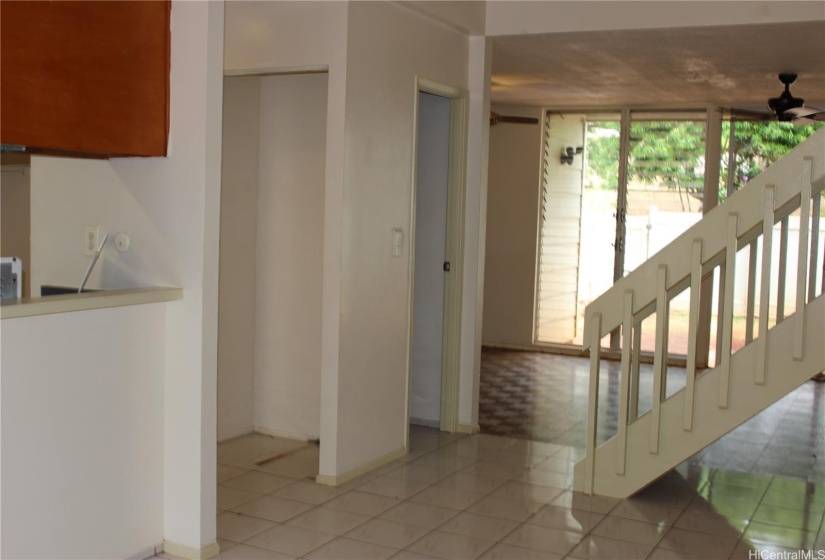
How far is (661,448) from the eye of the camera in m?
4.09

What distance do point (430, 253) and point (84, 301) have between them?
2.79 m

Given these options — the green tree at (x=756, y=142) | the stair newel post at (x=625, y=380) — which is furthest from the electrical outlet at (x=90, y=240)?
the green tree at (x=756, y=142)

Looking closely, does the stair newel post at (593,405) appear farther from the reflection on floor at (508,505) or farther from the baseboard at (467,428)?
the baseboard at (467,428)

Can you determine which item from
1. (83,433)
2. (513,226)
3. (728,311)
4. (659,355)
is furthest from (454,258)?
(513,226)

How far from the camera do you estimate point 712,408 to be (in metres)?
3.99

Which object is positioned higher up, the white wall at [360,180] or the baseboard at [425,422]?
the white wall at [360,180]

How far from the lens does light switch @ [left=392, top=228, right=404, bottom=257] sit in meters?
4.66

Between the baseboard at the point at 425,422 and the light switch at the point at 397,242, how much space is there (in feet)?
4.47

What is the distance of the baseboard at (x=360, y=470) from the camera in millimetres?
4270

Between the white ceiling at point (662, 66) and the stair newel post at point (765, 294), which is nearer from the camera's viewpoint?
the stair newel post at point (765, 294)

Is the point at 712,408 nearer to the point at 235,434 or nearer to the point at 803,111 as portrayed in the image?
the point at 235,434

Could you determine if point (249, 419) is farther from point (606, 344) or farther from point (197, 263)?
point (606, 344)

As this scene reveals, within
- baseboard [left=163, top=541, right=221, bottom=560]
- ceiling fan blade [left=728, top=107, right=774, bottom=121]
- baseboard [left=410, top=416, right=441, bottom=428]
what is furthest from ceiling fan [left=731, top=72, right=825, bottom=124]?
baseboard [left=163, top=541, right=221, bottom=560]

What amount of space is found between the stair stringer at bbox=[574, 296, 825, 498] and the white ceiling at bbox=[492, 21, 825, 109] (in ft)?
6.42
